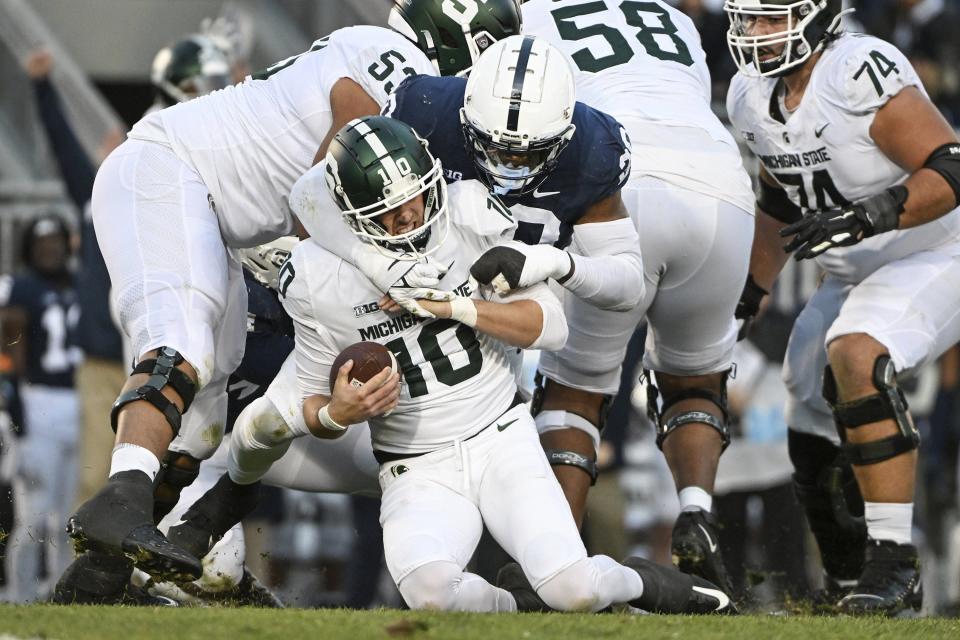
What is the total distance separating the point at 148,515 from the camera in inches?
178

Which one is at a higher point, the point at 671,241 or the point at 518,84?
the point at 518,84

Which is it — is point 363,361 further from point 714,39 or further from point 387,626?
point 714,39

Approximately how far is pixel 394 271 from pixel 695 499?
1705 mm

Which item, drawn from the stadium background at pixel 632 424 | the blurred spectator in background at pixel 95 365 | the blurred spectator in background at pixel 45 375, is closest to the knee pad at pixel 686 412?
the stadium background at pixel 632 424

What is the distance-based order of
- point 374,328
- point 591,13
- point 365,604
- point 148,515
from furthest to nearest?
point 365,604
point 591,13
point 374,328
point 148,515

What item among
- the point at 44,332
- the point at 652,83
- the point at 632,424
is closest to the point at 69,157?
the point at 44,332

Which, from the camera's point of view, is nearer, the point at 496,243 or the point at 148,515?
the point at 148,515

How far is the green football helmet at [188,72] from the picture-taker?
7469 mm

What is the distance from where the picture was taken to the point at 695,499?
583 centimetres

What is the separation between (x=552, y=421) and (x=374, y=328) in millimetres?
→ 1246

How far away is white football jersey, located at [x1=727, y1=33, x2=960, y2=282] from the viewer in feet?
18.6

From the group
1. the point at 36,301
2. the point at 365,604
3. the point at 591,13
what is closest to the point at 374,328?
the point at 591,13

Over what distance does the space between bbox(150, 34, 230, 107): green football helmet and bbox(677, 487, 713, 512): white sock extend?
3050mm

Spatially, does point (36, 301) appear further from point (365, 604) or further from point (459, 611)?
point (459, 611)
